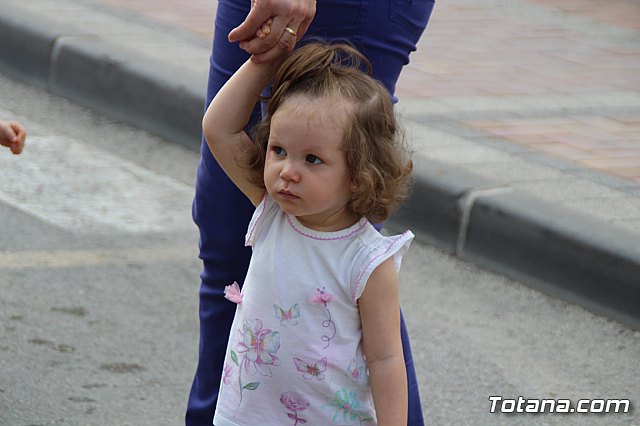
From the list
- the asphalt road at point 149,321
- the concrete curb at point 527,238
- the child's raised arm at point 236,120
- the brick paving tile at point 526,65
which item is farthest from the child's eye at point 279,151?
the brick paving tile at point 526,65

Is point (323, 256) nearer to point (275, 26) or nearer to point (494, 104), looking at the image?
point (275, 26)

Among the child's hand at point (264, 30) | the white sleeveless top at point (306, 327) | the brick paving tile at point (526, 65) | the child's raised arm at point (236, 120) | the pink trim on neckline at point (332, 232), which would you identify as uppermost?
the child's hand at point (264, 30)

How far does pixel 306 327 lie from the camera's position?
2230 millimetres

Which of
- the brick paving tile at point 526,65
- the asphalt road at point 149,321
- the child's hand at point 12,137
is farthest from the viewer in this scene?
the brick paving tile at point 526,65

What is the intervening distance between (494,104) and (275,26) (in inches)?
154

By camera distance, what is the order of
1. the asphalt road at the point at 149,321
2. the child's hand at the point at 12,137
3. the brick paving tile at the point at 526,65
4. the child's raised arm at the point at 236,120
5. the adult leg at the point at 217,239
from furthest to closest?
1. the brick paving tile at the point at 526,65
2. the asphalt road at the point at 149,321
3. the child's hand at the point at 12,137
4. the adult leg at the point at 217,239
5. the child's raised arm at the point at 236,120

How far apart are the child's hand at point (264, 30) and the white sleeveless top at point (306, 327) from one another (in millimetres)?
332

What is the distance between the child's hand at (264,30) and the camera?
2.18m

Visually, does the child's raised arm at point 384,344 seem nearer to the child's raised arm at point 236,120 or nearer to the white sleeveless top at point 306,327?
the white sleeveless top at point 306,327

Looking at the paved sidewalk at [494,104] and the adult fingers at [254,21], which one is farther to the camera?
the paved sidewalk at [494,104]

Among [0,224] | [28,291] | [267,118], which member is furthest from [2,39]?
[267,118]

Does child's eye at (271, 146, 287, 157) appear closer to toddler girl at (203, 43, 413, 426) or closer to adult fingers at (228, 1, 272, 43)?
toddler girl at (203, 43, 413, 426)

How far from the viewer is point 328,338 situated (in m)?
2.24

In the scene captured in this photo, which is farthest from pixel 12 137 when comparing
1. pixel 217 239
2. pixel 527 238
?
pixel 527 238
